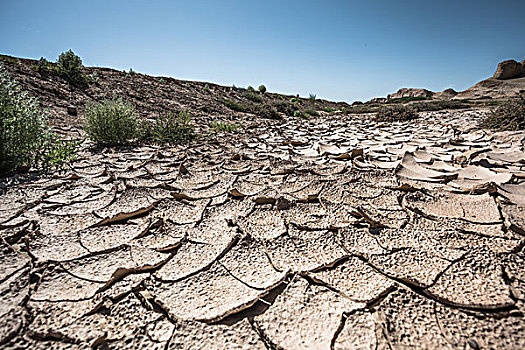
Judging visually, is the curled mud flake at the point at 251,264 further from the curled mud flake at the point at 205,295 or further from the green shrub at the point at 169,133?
the green shrub at the point at 169,133

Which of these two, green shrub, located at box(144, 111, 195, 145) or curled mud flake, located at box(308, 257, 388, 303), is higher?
green shrub, located at box(144, 111, 195, 145)

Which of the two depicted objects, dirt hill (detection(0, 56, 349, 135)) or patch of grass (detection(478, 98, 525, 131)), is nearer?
patch of grass (detection(478, 98, 525, 131))

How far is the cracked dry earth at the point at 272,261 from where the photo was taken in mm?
691

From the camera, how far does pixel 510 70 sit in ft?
61.5

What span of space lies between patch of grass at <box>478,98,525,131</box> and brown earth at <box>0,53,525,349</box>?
1.39 metres

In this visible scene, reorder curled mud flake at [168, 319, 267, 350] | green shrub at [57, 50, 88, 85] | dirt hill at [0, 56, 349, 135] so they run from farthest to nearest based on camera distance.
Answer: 1. green shrub at [57, 50, 88, 85]
2. dirt hill at [0, 56, 349, 135]
3. curled mud flake at [168, 319, 267, 350]

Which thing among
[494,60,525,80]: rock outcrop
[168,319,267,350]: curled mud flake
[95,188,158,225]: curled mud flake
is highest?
[494,60,525,80]: rock outcrop

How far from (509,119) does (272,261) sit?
375cm

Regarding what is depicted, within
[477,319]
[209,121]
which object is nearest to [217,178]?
[477,319]

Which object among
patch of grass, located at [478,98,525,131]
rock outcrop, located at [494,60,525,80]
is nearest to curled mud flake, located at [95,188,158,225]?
patch of grass, located at [478,98,525,131]

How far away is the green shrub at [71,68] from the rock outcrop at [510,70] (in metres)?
25.9

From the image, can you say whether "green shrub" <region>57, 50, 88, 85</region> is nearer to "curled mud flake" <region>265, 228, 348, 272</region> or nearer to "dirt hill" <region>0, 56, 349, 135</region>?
"dirt hill" <region>0, 56, 349, 135</region>

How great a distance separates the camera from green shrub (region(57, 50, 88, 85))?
585 cm

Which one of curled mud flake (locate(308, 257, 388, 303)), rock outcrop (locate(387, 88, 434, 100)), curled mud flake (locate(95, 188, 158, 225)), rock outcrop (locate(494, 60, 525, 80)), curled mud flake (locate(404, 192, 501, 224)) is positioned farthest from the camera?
rock outcrop (locate(387, 88, 434, 100))
